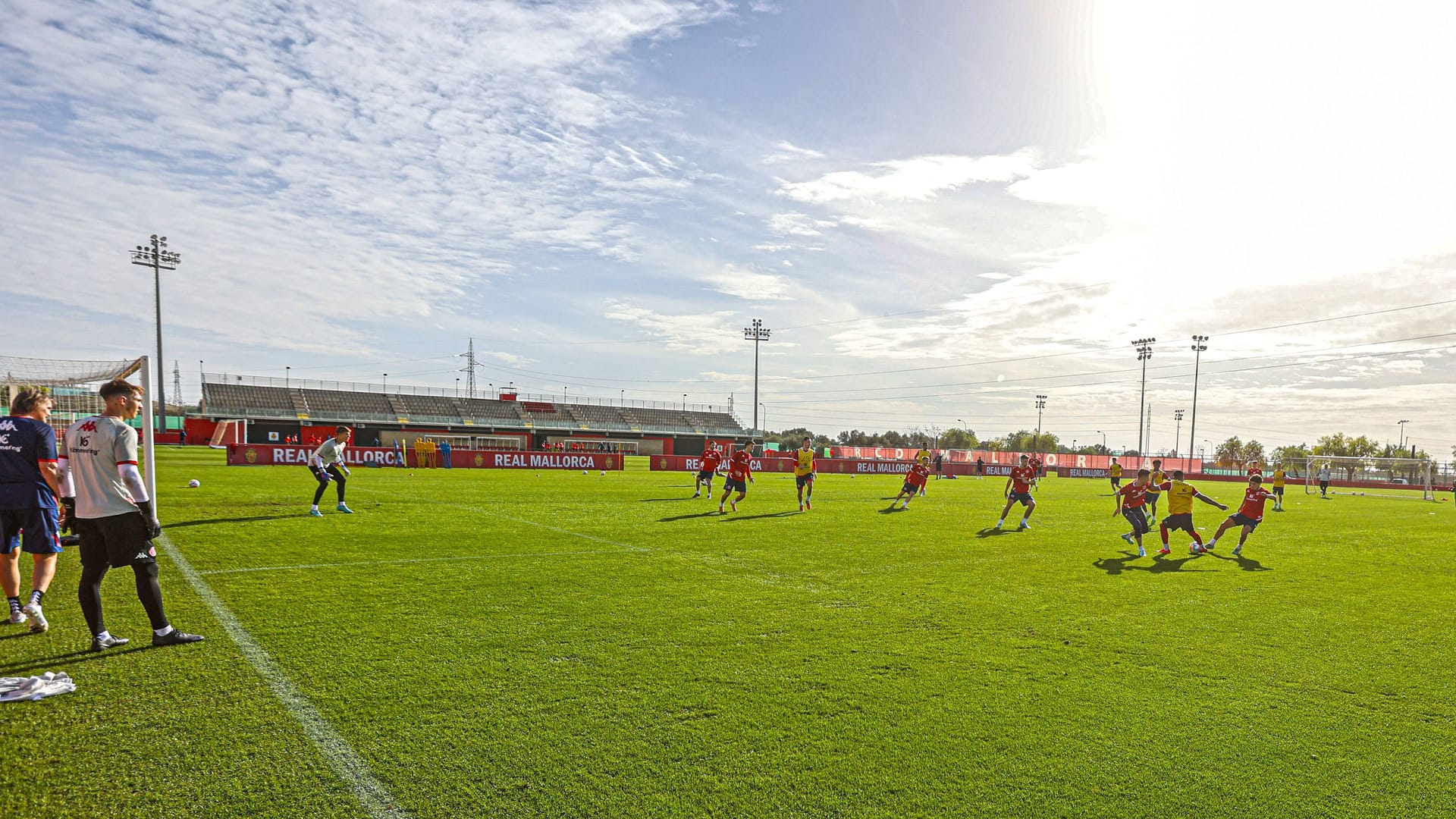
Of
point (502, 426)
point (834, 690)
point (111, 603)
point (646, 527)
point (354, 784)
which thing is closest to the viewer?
point (354, 784)

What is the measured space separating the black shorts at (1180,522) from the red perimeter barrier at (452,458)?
32.1m

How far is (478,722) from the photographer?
4.43m

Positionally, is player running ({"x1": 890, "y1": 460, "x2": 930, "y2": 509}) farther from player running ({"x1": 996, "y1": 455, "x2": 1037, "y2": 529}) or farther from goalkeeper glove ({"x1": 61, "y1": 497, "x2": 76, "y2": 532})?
goalkeeper glove ({"x1": 61, "y1": 497, "x2": 76, "y2": 532})

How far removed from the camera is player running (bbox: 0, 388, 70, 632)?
6035 mm

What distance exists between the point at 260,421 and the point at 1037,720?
69.2 meters

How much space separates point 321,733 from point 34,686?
7.27ft

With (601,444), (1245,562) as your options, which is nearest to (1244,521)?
(1245,562)

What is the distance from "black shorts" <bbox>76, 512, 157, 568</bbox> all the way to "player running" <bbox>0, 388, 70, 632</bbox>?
2.77ft

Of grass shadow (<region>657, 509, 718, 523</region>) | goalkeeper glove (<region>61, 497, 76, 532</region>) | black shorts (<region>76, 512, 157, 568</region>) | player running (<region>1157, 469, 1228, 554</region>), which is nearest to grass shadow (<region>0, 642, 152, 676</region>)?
black shorts (<region>76, 512, 157, 568</region>)

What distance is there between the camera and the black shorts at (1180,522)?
13023mm

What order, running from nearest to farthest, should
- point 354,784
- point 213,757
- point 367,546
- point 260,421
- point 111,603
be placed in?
point 354,784 → point 213,757 → point 111,603 → point 367,546 → point 260,421

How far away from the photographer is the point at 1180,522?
13.1m

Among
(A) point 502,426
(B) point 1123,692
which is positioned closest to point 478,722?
(B) point 1123,692

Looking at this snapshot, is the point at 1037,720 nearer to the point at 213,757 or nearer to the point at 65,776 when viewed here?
the point at 213,757
